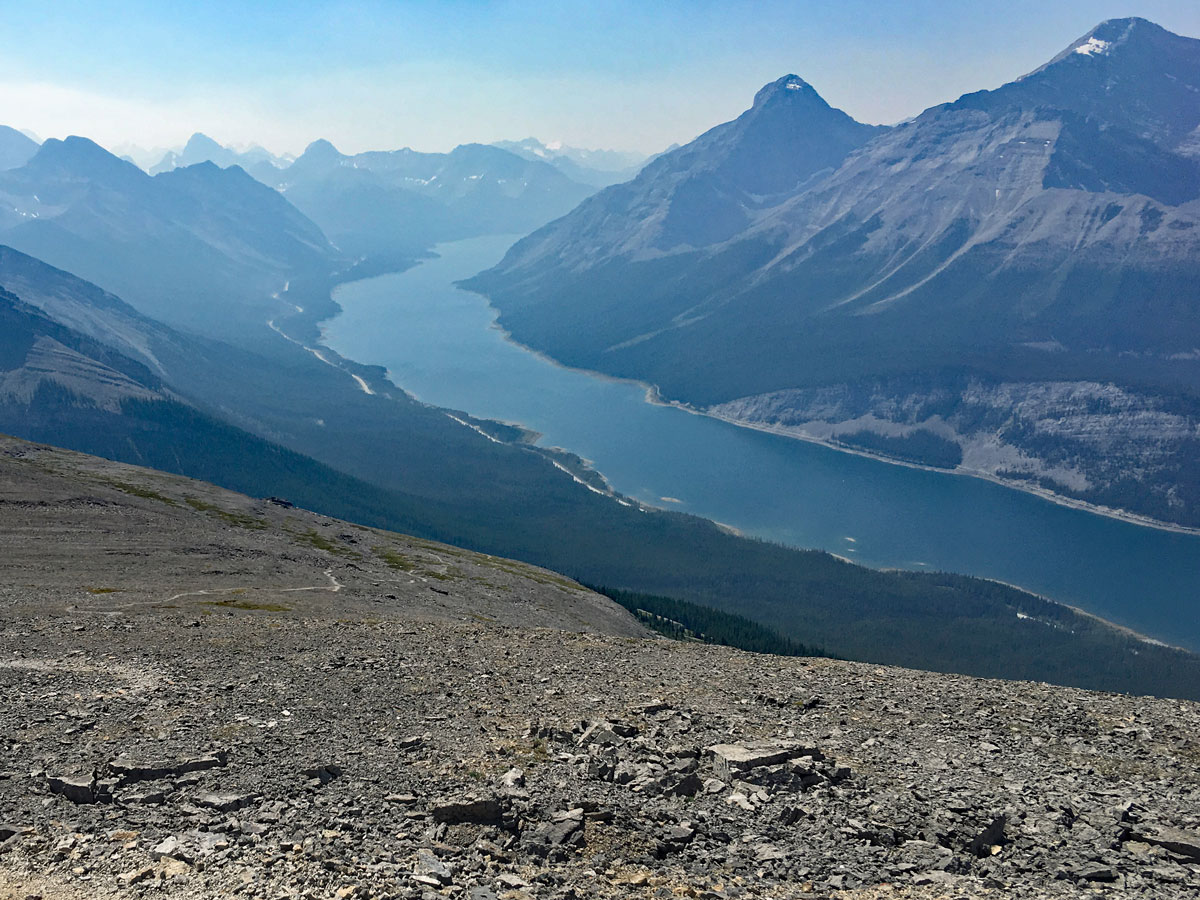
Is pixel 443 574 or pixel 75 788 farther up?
pixel 75 788

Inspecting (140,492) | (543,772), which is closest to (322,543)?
(140,492)

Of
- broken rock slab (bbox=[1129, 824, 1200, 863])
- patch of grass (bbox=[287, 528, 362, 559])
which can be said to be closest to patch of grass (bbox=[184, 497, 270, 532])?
patch of grass (bbox=[287, 528, 362, 559])

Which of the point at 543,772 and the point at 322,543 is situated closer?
the point at 543,772

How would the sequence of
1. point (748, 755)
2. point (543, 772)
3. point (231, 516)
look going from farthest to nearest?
1. point (231, 516)
2. point (748, 755)
3. point (543, 772)

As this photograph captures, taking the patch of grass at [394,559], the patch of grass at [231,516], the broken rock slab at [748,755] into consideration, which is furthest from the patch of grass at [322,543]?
the broken rock slab at [748,755]

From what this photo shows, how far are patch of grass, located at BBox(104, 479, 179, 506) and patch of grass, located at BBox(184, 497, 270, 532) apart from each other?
2.99 meters

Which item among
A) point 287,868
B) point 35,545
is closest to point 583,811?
point 287,868

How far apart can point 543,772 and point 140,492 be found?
396 ft

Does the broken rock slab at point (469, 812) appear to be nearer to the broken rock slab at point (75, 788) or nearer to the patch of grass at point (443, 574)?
the broken rock slab at point (75, 788)

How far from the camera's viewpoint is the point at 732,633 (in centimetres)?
14738

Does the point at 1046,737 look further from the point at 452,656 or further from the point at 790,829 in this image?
the point at 452,656

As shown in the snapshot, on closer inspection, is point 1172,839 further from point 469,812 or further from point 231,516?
point 231,516

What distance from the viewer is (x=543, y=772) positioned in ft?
103

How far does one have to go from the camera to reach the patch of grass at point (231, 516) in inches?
4879
